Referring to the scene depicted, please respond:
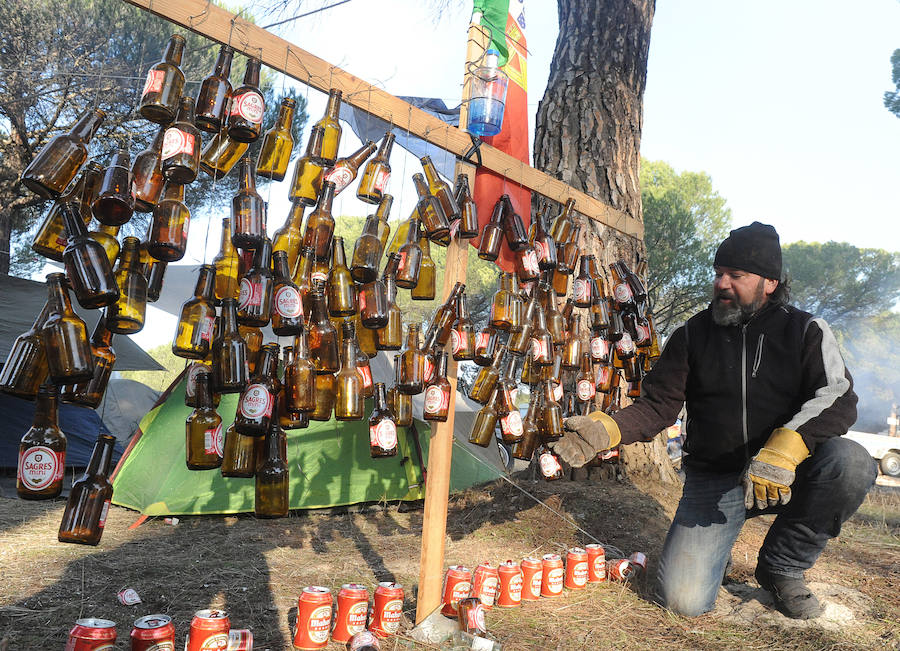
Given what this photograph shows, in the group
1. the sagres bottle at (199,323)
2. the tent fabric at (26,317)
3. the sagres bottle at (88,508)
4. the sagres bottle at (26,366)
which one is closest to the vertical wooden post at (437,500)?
the sagres bottle at (199,323)

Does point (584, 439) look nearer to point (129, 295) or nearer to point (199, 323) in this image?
point (199, 323)

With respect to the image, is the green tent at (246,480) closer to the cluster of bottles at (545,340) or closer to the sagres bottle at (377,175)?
the cluster of bottles at (545,340)

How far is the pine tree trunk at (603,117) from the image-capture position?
4.96m

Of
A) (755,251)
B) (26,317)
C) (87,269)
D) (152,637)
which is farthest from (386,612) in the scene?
(26,317)

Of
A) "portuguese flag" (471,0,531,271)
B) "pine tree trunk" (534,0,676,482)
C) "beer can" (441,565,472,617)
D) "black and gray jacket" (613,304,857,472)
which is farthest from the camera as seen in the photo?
"pine tree trunk" (534,0,676,482)

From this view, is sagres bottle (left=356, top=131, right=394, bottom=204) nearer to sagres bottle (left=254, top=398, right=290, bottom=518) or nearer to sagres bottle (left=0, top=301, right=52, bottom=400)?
sagres bottle (left=254, top=398, right=290, bottom=518)

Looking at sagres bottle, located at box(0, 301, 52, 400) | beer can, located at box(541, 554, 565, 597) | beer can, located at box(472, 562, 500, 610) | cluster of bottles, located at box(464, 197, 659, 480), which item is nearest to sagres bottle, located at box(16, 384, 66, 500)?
sagres bottle, located at box(0, 301, 52, 400)

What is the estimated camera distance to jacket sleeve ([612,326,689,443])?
3.14m

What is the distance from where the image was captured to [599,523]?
13.7 feet

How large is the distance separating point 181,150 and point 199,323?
1.74ft

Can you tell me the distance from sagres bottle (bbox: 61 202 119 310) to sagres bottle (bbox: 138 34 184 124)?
0.41 meters

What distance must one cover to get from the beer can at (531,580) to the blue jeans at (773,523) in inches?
23.4

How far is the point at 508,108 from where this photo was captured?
10.7 ft

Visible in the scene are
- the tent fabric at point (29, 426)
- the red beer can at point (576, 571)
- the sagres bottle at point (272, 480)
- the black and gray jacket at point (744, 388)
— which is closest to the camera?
the sagres bottle at point (272, 480)
